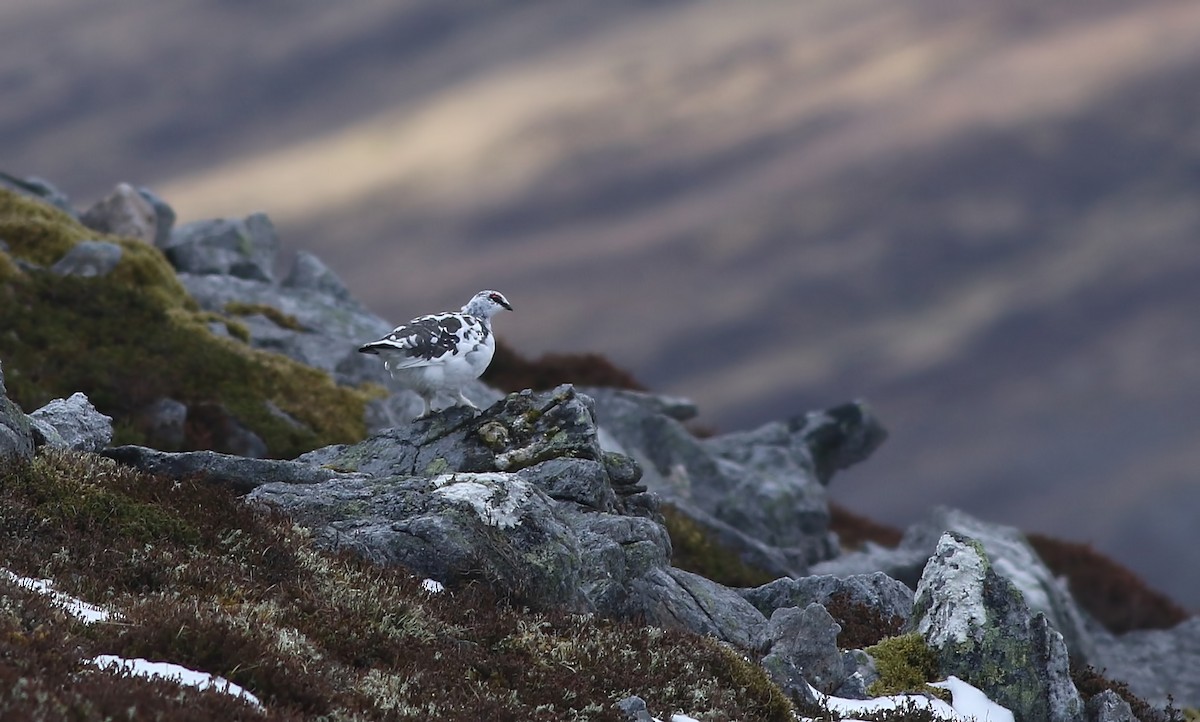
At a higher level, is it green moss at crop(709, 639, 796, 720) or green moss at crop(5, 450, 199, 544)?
green moss at crop(5, 450, 199, 544)

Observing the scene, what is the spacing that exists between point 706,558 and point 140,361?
14.1 metres

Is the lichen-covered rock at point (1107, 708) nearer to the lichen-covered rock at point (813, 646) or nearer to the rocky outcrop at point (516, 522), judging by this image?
the lichen-covered rock at point (813, 646)

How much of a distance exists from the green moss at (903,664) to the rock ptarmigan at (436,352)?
6257 millimetres

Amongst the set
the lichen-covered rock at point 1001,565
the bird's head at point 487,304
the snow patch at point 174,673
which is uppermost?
the lichen-covered rock at point 1001,565

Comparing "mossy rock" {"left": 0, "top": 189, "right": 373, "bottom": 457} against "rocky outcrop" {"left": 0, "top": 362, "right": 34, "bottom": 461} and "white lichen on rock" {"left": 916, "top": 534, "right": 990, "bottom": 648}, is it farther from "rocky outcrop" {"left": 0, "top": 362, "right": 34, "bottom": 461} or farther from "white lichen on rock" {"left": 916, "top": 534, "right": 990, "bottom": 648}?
"white lichen on rock" {"left": 916, "top": 534, "right": 990, "bottom": 648}

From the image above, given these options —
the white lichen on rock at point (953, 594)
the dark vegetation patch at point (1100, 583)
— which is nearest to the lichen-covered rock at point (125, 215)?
the dark vegetation patch at point (1100, 583)

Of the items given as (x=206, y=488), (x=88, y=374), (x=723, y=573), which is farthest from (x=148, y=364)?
(x=206, y=488)

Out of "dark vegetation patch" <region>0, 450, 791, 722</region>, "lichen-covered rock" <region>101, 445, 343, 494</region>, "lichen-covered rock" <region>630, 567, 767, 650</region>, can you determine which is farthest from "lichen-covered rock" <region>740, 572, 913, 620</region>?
"lichen-covered rock" <region>101, 445, 343, 494</region>

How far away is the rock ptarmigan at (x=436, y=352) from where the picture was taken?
17516 mm

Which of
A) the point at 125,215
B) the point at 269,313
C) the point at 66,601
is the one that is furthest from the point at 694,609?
the point at 125,215

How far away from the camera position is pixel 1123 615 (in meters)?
45.2

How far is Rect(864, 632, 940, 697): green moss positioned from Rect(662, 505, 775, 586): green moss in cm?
1244

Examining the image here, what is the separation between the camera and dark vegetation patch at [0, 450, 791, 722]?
9.93m

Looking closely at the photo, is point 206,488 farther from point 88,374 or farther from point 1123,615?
point 1123,615
